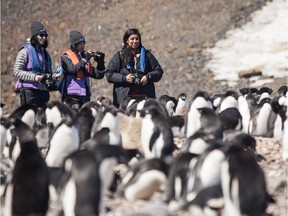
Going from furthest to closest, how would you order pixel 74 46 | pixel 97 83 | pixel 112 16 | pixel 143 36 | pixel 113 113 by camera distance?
pixel 112 16
pixel 143 36
pixel 97 83
pixel 74 46
pixel 113 113

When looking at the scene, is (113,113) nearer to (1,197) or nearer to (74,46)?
(74,46)

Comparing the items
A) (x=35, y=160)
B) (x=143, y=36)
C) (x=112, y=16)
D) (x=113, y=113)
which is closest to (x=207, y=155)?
(x=35, y=160)

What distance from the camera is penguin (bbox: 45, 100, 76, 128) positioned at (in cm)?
1095

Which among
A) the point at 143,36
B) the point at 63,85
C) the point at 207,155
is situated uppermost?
the point at 143,36

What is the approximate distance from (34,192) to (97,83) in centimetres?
1962

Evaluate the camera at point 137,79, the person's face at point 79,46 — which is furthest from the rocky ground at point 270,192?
the person's face at point 79,46

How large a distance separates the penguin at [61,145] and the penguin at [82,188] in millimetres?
2068

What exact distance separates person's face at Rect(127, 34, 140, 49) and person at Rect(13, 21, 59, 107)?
118 centimetres

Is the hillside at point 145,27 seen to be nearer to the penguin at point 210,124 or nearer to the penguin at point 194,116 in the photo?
the penguin at point 194,116

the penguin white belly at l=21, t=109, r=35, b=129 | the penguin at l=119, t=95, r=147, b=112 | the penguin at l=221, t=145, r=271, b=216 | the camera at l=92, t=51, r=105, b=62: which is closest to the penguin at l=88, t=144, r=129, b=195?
the penguin at l=221, t=145, r=271, b=216

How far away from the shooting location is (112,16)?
3241cm

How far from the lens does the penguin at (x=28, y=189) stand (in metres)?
7.00

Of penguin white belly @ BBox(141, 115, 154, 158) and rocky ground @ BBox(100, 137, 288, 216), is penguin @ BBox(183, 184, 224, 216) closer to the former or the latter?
rocky ground @ BBox(100, 137, 288, 216)

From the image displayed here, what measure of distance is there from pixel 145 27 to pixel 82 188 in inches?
939
